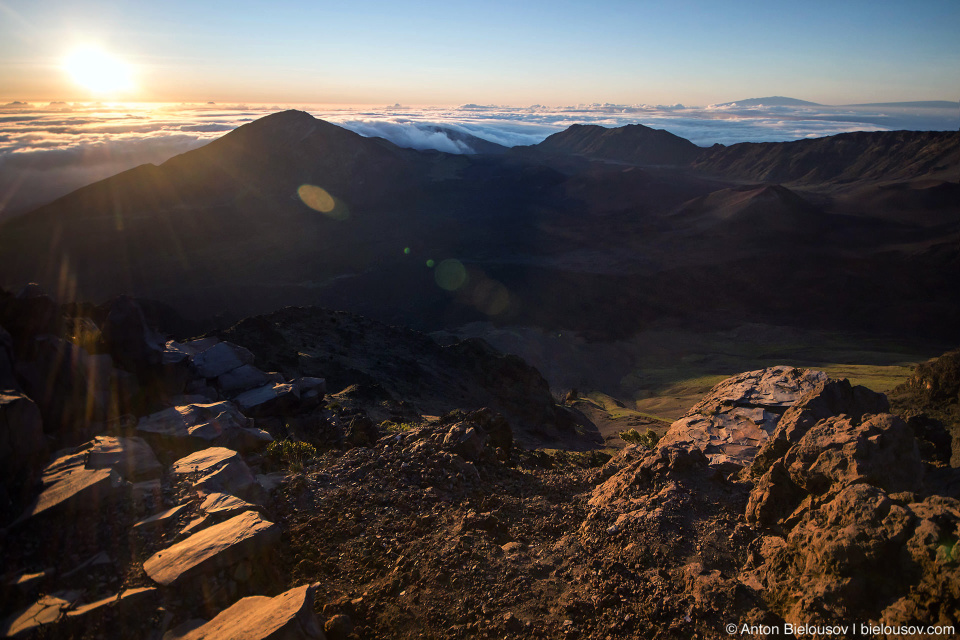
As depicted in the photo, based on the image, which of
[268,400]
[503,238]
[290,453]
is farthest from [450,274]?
[290,453]

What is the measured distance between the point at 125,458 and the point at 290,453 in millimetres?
2612

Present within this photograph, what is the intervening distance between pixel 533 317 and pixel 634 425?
61.7ft

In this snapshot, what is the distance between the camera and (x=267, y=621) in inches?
152

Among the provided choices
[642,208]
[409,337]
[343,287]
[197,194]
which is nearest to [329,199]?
[197,194]

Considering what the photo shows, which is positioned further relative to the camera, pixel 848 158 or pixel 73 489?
pixel 848 158

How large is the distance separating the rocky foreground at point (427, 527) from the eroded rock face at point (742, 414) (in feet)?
1.36

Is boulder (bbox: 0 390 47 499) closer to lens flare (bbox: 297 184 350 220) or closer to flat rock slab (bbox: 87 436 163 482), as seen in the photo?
flat rock slab (bbox: 87 436 163 482)

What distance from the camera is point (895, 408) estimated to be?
42.5 feet

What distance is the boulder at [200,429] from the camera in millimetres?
7062

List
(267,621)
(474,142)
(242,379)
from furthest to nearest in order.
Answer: (474,142) → (242,379) → (267,621)

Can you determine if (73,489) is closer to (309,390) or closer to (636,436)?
(309,390)

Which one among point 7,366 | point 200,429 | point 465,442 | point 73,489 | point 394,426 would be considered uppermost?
point 7,366

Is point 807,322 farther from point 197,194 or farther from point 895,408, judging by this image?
point 197,194

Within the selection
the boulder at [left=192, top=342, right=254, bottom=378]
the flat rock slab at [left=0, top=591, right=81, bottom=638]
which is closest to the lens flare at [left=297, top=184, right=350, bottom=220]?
the boulder at [left=192, top=342, right=254, bottom=378]
